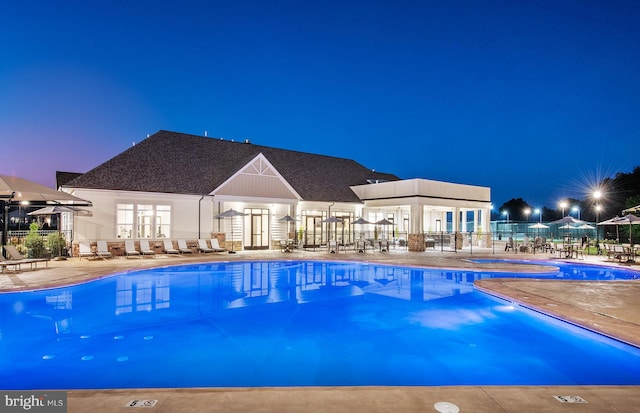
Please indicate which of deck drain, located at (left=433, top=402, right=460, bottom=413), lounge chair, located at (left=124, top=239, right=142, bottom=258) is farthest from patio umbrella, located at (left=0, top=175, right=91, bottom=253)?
deck drain, located at (left=433, top=402, right=460, bottom=413)

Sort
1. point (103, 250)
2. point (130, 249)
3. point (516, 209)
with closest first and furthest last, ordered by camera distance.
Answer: point (103, 250), point (130, 249), point (516, 209)

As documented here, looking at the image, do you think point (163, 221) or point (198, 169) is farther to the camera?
point (198, 169)

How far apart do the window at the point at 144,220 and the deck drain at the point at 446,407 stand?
19.7 metres

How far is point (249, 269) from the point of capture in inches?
667

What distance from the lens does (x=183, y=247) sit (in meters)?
20.7

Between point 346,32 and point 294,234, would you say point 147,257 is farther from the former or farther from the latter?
point 346,32

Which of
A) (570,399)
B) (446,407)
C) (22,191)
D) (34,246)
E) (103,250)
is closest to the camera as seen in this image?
(446,407)

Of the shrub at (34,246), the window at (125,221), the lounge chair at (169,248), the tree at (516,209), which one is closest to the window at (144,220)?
the window at (125,221)

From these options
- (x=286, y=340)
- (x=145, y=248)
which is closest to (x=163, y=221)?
(x=145, y=248)

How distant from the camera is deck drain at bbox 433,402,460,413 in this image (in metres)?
3.75

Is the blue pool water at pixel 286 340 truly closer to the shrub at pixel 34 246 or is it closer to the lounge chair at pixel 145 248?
the lounge chair at pixel 145 248

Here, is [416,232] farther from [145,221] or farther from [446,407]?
[446,407]

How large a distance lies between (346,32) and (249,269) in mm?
29206

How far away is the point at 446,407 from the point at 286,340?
4406 millimetres
